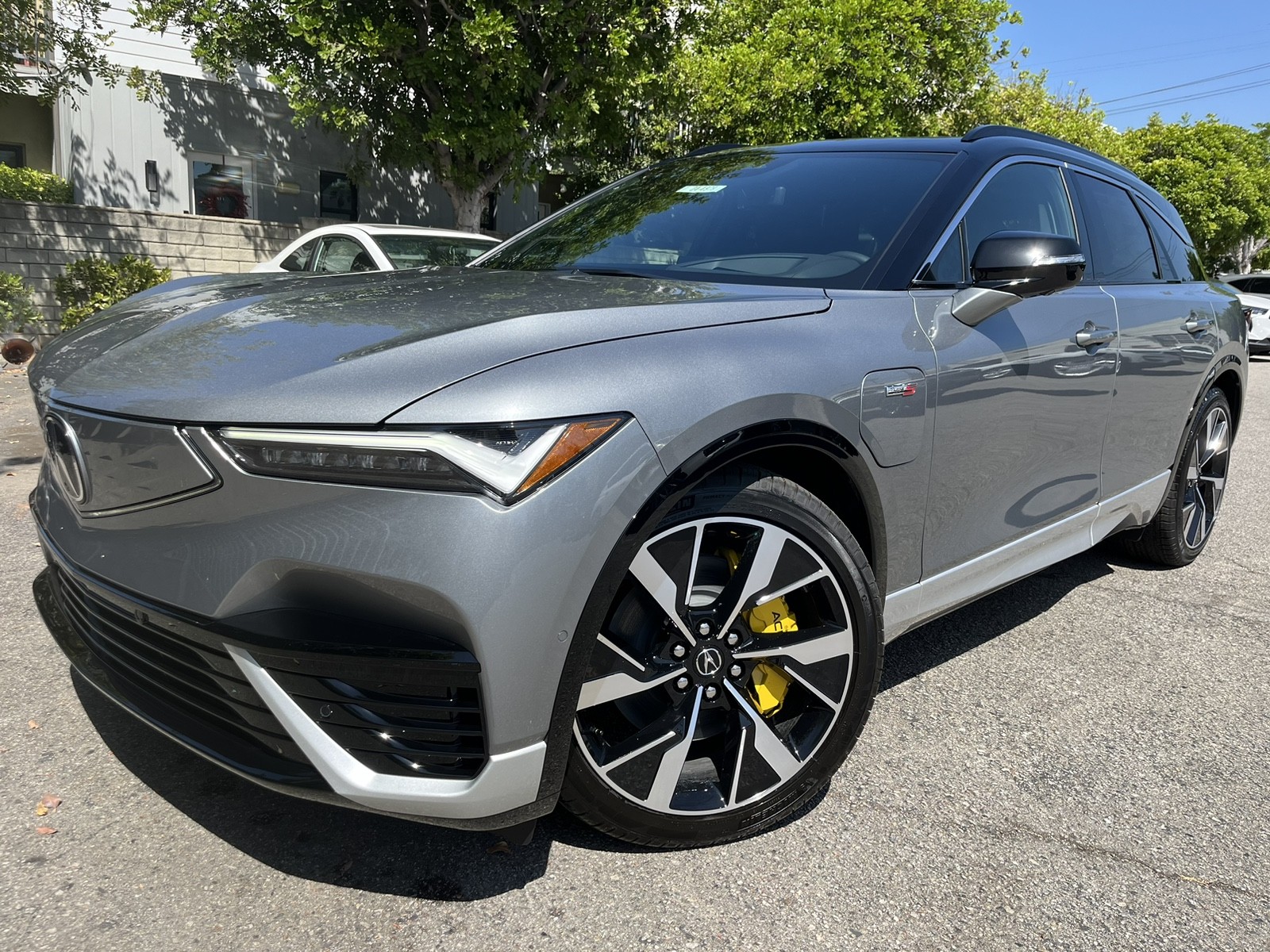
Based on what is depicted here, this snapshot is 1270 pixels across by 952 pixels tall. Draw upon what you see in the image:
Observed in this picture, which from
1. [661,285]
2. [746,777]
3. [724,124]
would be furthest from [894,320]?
[724,124]

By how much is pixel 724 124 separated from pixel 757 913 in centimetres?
1478

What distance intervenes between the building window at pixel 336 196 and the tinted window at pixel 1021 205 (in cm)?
1516

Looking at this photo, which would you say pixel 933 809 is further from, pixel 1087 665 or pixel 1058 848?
pixel 1087 665

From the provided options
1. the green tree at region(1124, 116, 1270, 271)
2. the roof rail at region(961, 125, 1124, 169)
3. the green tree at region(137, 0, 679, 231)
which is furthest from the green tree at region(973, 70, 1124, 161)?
the roof rail at region(961, 125, 1124, 169)

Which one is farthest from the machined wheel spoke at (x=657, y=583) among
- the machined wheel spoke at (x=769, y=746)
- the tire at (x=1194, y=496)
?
the tire at (x=1194, y=496)

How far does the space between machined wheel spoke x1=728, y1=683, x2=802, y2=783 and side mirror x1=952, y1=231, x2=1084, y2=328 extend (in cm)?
117

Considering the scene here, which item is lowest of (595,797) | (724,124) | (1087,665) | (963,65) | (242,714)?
(1087,665)

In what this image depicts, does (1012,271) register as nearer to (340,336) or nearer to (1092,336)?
(1092,336)

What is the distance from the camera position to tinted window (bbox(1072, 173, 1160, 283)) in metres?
3.52

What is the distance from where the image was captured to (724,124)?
50.2 ft

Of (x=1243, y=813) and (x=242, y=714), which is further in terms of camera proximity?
(x=1243, y=813)

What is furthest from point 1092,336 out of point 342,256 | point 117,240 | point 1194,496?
point 117,240

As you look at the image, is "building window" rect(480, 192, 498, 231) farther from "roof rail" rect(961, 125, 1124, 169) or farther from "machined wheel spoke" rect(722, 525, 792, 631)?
"machined wheel spoke" rect(722, 525, 792, 631)

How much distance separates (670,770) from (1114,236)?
2.81 meters
